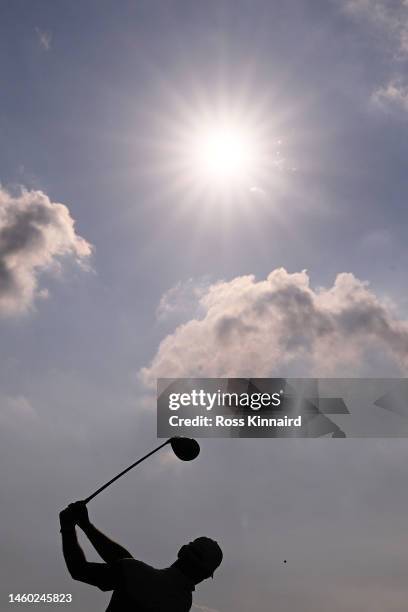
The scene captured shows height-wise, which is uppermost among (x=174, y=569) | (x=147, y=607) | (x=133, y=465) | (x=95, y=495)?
(x=133, y=465)

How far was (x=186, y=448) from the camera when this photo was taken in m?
9.06

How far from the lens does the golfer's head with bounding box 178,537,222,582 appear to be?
6746 millimetres

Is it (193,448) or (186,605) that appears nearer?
(186,605)

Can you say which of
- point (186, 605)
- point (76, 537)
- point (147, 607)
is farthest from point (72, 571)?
point (186, 605)

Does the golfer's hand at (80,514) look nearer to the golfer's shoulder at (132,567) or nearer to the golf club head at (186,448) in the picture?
the golfer's shoulder at (132,567)

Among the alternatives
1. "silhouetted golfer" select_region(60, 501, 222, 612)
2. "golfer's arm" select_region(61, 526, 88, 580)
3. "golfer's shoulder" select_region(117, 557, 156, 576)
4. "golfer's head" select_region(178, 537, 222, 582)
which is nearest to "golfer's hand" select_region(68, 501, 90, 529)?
"silhouetted golfer" select_region(60, 501, 222, 612)

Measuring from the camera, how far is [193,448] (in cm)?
905

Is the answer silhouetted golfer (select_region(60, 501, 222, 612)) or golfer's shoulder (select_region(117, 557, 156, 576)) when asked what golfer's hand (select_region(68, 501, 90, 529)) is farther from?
golfer's shoulder (select_region(117, 557, 156, 576))

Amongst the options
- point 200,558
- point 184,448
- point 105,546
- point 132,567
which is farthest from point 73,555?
point 184,448

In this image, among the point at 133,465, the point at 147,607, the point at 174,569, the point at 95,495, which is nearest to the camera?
the point at 147,607

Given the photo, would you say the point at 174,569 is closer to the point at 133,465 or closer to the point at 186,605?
the point at 186,605

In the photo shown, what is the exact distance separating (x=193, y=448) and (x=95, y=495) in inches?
77.7

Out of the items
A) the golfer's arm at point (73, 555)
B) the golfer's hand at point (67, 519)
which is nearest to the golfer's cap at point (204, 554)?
the golfer's arm at point (73, 555)

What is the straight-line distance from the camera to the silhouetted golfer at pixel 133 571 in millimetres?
6289
